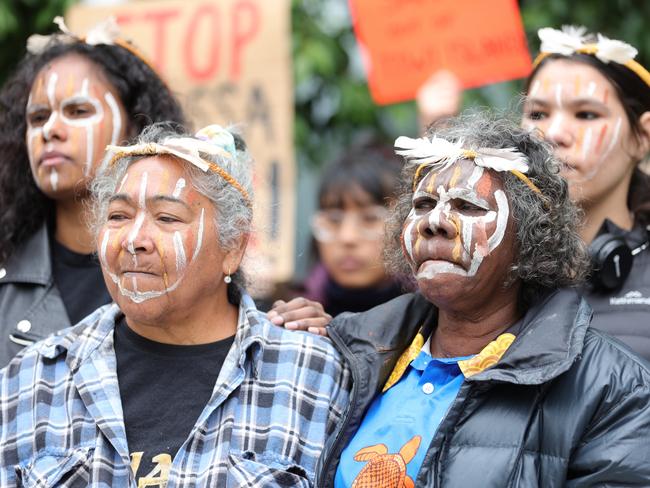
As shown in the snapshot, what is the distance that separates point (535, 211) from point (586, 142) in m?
0.72

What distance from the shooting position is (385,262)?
3.21 metres

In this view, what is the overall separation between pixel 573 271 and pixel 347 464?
0.81m

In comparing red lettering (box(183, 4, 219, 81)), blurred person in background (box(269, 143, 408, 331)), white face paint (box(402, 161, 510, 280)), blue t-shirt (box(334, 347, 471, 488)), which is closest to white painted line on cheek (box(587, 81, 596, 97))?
white face paint (box(402, 161, 510, 280))

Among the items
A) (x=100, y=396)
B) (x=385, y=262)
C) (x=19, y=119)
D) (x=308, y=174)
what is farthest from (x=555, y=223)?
(x=308, y=174)

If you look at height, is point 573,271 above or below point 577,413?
above

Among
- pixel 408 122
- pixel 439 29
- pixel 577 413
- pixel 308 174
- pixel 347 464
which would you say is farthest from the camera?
pixel 308 174

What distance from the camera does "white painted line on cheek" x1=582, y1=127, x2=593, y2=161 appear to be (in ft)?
11.3

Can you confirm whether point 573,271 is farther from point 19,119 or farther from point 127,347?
point 19,119

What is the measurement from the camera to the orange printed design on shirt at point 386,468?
267 centimetres

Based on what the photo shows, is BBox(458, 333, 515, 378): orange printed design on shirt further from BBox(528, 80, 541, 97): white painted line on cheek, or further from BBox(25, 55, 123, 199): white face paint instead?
BBox(25, 55, 123, 199): white face paint

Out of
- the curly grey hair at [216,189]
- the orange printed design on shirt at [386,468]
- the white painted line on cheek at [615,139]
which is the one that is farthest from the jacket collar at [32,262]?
the white painted line on cheek at [615,139]

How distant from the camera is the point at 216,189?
3084 mm

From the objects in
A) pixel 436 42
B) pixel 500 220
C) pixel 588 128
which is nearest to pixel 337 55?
pixel 436 42

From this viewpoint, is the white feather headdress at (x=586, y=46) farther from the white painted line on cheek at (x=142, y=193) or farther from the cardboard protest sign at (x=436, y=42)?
the white painted line on cheek at (x=142, y=193)
